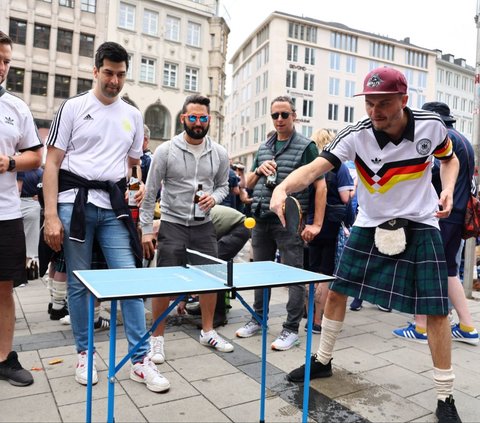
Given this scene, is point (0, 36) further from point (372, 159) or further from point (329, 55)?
point (329, 55)

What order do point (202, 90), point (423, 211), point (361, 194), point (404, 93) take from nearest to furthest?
1. point (404, 93)
2. point (423, 211)
3. point (361, 194)
4. point (202, 90)

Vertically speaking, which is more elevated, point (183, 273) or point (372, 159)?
point (372, 159)

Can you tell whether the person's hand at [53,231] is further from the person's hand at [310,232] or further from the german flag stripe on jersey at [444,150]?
the german flag stripe on jersey at [444,150]

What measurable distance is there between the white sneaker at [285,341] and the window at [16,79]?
105ft

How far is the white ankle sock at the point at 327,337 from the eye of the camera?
10.9ft

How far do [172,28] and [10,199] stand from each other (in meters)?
37.3

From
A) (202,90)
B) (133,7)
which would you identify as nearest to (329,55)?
(202,90)

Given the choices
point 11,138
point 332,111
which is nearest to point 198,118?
point 11,138

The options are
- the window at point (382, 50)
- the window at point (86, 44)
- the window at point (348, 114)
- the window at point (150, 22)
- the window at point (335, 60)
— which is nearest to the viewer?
the window at point (86, 44)

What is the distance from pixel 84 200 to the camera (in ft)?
10.6

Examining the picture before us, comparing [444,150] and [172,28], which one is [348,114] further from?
[444,150]

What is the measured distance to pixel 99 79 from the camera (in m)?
3.27

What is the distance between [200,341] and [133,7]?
36604 mm

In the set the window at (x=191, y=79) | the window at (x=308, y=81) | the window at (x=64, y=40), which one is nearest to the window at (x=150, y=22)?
the window at (x=191, y=79)
